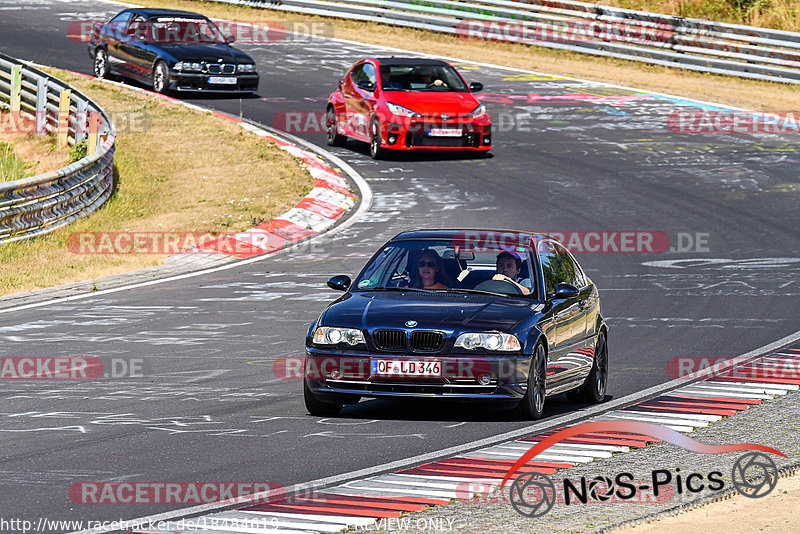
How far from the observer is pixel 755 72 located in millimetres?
33938

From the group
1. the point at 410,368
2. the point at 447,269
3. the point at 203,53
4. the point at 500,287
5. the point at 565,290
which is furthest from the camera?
the point at 203,53

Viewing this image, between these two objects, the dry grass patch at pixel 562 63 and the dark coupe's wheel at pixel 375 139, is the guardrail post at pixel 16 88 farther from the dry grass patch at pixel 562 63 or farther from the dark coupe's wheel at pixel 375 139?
the dry grass patch at pixel 562 63

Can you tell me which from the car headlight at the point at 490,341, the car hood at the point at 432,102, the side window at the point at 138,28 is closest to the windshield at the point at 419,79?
the car hood at the point at 432,102

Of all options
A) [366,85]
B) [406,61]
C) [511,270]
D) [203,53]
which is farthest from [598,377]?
[203,53]

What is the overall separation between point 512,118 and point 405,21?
1140cm

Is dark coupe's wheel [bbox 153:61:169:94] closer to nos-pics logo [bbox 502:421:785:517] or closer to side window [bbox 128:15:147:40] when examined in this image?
side window [bbox 128:15:147:40]

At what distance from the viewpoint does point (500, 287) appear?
10.7 metres

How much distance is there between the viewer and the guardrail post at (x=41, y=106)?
27.9m

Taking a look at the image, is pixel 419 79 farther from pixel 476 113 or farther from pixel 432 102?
pixel 476 113

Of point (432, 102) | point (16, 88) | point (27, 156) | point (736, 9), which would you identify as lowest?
point (27, 156)

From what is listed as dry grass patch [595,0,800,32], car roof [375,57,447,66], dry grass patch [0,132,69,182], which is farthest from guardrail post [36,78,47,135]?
dry grass patch [595,0,800,32]

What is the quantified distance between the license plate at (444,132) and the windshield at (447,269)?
13.9 meters

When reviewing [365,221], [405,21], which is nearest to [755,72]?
[405,21]

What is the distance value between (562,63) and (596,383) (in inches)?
1055
